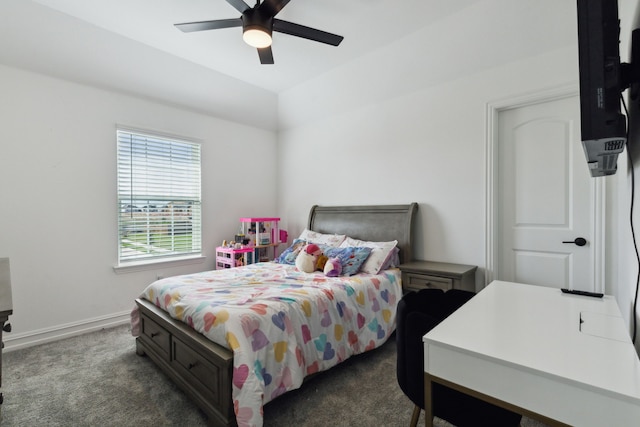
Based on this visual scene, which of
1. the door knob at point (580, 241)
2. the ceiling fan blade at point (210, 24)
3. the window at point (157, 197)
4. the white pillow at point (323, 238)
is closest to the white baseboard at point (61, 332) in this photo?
the window at point (157, 197)

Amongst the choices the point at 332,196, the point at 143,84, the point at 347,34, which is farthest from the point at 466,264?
the point at 143,84

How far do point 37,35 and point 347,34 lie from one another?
2631 mm

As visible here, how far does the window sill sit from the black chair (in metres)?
3.18

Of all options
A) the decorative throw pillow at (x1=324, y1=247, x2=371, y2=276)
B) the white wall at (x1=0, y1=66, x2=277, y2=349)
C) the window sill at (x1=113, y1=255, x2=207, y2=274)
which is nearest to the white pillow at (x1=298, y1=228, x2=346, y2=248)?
the decorative throw pillow at (x1=324, y1=247, x2=371, y2=276)

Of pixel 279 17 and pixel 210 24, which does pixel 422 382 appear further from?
pixel 279 17

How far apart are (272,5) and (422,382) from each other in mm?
2291

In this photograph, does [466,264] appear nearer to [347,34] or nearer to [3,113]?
[347,34]

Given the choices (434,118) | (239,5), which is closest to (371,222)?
(434,118)

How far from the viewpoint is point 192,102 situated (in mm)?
3707

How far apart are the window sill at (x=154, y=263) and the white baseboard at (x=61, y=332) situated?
19.0 inches

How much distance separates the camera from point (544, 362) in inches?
32.4

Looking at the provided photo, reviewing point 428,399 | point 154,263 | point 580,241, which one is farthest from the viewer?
point 154,263

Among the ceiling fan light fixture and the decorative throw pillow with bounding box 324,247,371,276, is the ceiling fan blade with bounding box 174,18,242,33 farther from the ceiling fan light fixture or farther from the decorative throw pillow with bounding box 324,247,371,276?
the decorative throw pillow with bounding box 324,247,371,276

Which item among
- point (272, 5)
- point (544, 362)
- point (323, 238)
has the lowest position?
point (544, 362)
